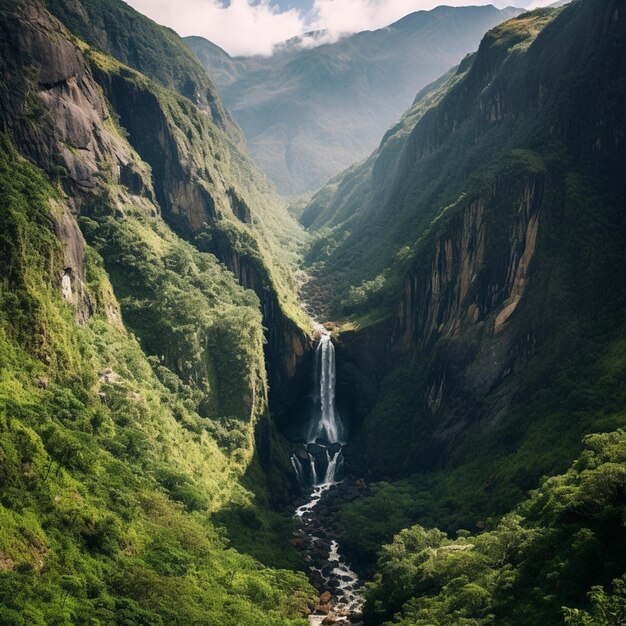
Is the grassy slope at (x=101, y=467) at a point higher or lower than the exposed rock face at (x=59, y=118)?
lower

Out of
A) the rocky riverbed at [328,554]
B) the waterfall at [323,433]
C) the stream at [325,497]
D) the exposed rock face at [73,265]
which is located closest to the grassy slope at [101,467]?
the exposed rock face at [73,265]

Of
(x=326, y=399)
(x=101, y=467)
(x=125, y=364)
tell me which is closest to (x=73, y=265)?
(x=125, y=364)

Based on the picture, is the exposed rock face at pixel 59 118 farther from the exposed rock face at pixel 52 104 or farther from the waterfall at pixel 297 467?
the waterfall at pixel 297 467

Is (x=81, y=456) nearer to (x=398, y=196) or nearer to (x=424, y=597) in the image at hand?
(x=424, y=597)

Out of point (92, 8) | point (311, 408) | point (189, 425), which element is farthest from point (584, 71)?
point (92, 8)

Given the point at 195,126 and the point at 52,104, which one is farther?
the point at 195,126

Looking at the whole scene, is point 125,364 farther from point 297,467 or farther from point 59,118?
point 297,467
